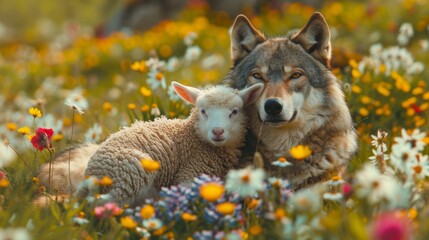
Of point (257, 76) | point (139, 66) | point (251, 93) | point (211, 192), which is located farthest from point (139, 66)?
point (211, 192)

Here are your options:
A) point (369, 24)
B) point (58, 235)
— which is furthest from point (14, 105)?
point (58, 235)

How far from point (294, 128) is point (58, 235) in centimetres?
220

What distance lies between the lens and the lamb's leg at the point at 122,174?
4457 mm

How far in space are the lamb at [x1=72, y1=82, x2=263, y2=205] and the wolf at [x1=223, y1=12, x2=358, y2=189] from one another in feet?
0.60

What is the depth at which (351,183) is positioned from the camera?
3535 millimetres

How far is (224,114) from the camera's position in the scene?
16.0 feet

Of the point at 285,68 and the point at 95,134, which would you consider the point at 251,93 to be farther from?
the point at 95,134

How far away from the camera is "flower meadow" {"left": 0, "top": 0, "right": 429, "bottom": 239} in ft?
10.8

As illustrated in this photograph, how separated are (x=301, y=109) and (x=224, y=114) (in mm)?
622

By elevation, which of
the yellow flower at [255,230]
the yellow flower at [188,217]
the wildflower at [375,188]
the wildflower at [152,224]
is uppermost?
the wildflower at [375,188]

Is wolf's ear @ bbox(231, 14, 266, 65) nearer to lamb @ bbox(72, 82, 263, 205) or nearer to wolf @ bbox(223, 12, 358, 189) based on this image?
wolf @ bbox(223, 12, 358, 189)

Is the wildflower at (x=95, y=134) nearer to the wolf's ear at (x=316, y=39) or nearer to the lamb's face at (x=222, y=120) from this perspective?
the lamb's face at (x=222, y=120)

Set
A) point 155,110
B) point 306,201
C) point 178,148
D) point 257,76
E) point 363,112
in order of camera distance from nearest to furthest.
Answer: point 306,201 < point 178,148 < point 257,76 < point 155,110 < point 363,112

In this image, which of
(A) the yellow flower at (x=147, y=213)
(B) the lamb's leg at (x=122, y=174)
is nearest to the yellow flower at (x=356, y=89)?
(B) the lamb's leg at (x=122, y=174)
